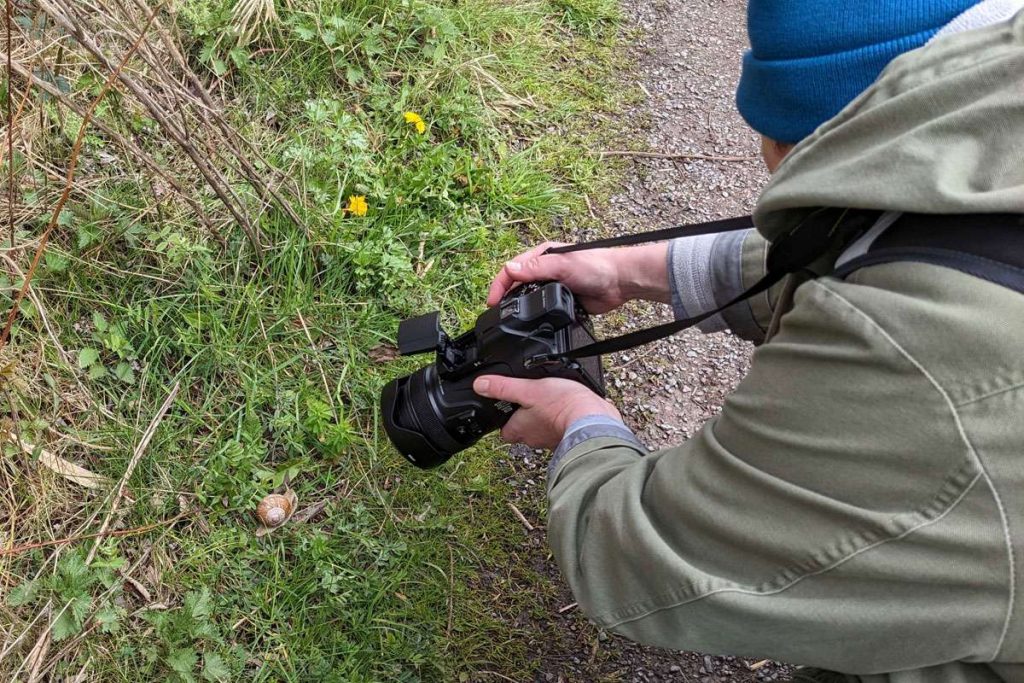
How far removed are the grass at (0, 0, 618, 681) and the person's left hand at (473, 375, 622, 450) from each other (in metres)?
0.66

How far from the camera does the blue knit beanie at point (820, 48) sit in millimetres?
1247

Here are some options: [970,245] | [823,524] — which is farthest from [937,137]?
[823,524]

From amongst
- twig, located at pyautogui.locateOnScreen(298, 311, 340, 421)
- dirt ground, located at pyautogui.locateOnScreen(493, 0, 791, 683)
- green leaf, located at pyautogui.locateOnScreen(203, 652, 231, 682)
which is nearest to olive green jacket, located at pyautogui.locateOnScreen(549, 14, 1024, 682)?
dirt ground, located at pyautogui.locateOnScreen(493, 0, 791, 683)

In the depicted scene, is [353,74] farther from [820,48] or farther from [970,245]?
[970,245]

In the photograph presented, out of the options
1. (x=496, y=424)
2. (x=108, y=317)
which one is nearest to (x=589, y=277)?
(x=496, y=424)

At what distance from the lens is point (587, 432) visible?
1668 mm

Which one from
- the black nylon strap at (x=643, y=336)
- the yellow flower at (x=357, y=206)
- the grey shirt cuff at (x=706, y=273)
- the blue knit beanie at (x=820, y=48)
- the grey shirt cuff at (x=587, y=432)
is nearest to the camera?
the blue knit beanie at (x=820, y=48)

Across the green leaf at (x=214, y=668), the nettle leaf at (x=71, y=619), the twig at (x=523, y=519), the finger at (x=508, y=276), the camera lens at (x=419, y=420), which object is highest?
the finger at (x=508, y=276)

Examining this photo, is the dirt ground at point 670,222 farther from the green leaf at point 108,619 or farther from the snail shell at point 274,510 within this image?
the green leaf at point 108,619

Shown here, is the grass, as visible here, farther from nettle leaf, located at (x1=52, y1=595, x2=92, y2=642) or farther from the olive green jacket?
the olive green jacket

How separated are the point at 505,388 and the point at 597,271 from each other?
0.49 metres

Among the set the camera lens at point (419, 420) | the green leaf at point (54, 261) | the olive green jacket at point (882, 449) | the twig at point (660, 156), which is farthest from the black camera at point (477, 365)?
the twig at point (660, 156)

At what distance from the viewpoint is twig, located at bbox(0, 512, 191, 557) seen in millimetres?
1878

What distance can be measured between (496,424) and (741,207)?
6.05 feet
